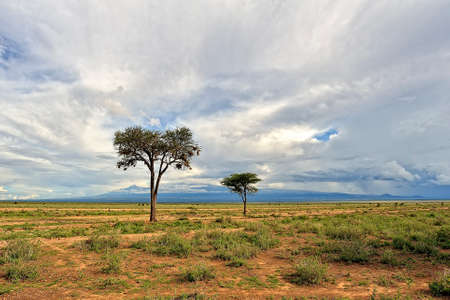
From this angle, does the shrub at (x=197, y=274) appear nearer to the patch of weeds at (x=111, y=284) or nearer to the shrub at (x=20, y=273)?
the patch of weeds at (x=111, y=284)

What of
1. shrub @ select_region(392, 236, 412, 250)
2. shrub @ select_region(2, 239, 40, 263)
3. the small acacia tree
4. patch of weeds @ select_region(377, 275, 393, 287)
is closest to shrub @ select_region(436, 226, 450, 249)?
shrub @ select_region(392, 236, 412, 250)

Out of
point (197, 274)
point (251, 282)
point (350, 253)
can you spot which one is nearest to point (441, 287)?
point (350, 253)

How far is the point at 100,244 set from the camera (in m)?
13.7

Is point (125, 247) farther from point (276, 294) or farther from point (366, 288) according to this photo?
point (366, 288)

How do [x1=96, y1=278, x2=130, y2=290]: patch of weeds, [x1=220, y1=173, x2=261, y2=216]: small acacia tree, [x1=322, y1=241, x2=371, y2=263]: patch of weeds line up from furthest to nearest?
[x1=220, y1=173, x2=261, y2=216]: small acacia tree, [x1=322, y1=241, x2=371, y2=263]: patch of weeds, [x1=96, y1=278, x2=130, y2=290]: patch of weeds

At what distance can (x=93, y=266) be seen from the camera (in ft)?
34.6

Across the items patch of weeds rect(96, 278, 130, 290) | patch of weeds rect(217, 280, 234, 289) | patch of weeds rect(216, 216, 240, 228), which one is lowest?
patch of weeds rect(216, 216, 240, 228)

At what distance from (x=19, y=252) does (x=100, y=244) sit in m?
3.72

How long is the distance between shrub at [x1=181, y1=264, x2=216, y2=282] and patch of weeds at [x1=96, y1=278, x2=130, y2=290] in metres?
2.19

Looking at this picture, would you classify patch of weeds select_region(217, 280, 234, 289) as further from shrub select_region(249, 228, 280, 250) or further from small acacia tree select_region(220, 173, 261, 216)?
small acacia tree select_region(220, 173, 261, 216)

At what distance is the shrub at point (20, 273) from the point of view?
8.82m

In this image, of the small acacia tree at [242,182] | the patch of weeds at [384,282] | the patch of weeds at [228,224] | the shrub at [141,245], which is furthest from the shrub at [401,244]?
the small acacia tree at [242,182]

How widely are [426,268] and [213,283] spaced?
1033cm

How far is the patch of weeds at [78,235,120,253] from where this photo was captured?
13.3 metres
